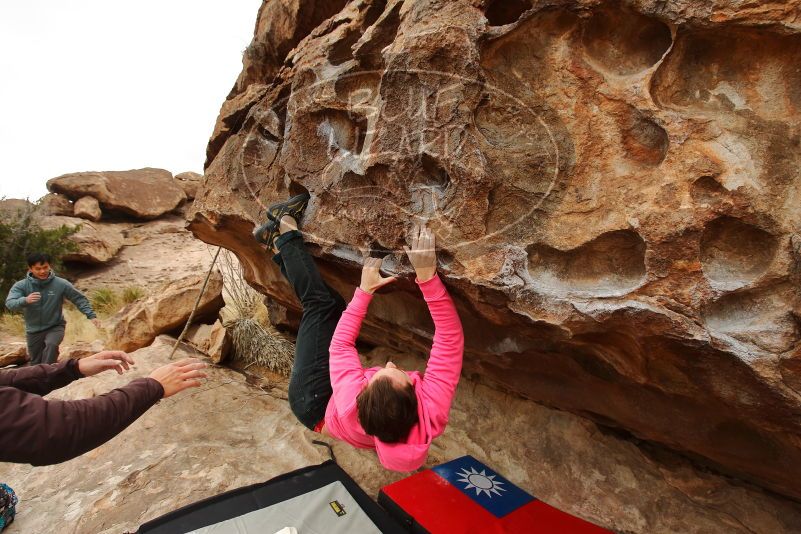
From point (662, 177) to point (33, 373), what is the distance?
9.57 feet

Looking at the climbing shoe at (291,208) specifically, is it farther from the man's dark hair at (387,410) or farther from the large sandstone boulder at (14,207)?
the large sandstone boulder at (14,207)

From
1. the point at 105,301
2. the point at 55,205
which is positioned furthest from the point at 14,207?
the point at 105,301

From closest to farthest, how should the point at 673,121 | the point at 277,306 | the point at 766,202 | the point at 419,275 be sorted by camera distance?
the point at 766,202, the point at 673,121, the point at 419,275, the point at 277,306

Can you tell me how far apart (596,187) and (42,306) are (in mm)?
5094

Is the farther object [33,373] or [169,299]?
[169,299]

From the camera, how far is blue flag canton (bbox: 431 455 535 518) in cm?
260

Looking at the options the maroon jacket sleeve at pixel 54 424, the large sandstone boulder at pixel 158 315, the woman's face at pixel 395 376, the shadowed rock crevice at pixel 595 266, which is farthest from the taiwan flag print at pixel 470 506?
the large sandstone boulder at pixel 158 315

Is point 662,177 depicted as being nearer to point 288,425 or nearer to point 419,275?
point 419,275

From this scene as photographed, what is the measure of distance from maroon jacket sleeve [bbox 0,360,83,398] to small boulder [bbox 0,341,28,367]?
162 inches

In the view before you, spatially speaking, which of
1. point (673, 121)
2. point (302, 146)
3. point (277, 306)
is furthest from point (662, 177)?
point (277, 306)

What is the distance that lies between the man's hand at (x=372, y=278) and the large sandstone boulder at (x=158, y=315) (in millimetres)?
4011

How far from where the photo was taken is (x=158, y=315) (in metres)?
5.38

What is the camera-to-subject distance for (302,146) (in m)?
2.67

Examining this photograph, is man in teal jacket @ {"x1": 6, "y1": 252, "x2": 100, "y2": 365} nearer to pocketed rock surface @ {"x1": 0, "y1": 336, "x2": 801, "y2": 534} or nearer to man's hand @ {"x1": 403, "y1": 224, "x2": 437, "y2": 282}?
pocketed rock surface @ {"x1": 0, "y1": 336, "x2": 801, "y2": 534}
